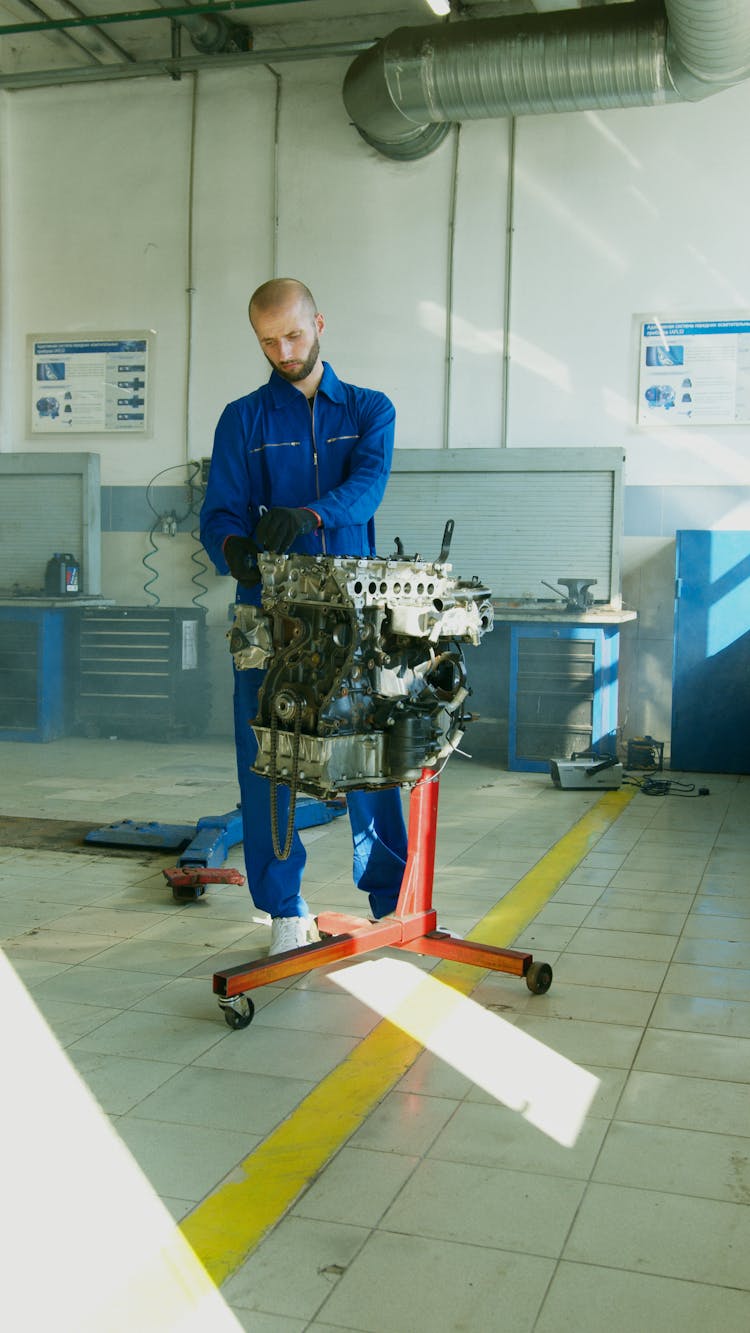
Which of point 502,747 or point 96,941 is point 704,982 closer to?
point 96,941

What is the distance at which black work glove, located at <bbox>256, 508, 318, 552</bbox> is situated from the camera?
2.47 m

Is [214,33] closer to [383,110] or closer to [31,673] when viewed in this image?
[383,110]

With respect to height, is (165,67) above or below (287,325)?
above

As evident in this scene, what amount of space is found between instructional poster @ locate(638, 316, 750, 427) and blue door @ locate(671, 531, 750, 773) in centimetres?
82

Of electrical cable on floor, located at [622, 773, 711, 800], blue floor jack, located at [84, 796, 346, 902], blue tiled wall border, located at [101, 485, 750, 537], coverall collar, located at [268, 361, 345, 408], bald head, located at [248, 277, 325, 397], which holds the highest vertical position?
bald head, located at [248, 277, 325, 397]

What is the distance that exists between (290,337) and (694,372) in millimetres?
4024

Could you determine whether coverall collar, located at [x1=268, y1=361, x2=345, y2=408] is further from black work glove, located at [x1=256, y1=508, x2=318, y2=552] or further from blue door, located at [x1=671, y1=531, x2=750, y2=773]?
blue door, located at [x1=671, y1=531, x2=750, y2=773]

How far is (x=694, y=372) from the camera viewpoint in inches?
245

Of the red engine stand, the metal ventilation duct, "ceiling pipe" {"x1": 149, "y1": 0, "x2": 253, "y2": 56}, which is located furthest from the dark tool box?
the red engine stand

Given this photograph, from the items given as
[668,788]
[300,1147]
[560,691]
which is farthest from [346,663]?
[560,691]

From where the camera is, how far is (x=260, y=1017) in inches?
103

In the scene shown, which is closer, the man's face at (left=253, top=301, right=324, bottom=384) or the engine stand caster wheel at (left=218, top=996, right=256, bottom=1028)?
the engine stand caster wheel at (left=218, top=996, right=256, bottom=1028)

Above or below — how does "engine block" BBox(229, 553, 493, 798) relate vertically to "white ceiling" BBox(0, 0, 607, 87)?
below

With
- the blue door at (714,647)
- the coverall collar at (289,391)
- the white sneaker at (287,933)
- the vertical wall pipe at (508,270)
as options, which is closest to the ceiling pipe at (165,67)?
the vertical wall pipe at (508,270)
